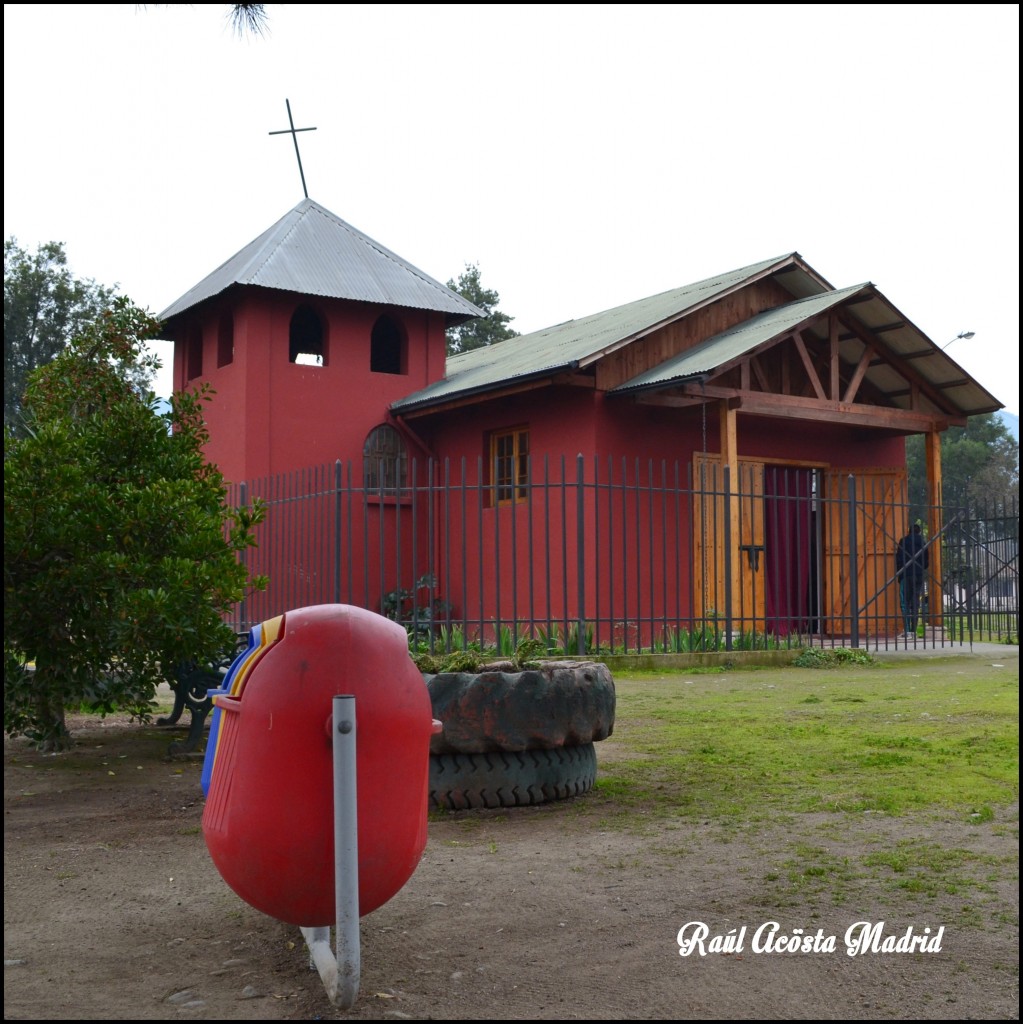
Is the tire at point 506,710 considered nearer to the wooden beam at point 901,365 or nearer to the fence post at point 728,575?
the fence post at point 728,575

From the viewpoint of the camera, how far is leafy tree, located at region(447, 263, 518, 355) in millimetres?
38469

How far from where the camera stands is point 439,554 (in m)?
18.1

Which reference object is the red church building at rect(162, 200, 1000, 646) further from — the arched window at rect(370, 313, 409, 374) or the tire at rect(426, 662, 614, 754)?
the tire at rect(426, 662, 614, 754)

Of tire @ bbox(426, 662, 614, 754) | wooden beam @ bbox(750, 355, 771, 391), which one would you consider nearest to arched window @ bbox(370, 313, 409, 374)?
wooden beam @ bbox(750, 355, 771, 391)

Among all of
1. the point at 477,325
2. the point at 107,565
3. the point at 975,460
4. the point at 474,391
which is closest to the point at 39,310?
the point at 477,325

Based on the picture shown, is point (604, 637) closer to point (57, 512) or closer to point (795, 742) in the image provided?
point (795, 742)

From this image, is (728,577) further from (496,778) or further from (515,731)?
(515,731)

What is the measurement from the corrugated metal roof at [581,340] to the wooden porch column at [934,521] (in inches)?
118

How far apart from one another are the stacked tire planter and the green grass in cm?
37

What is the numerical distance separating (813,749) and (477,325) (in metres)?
33.3

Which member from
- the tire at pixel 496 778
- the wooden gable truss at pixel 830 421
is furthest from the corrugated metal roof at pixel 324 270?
the tire at pixel 496 778

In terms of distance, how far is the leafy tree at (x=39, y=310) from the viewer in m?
33.7

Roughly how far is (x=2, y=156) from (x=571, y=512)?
38.1 feet

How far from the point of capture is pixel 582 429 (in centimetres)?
1523
